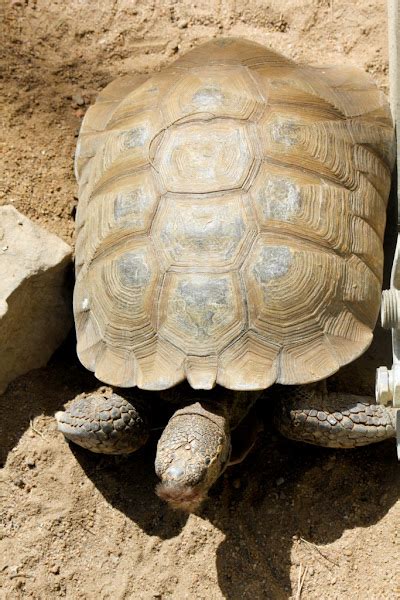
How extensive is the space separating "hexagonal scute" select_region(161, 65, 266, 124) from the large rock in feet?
3.12

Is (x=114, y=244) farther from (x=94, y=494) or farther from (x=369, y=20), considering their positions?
(x=369, y=20)

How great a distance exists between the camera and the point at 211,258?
12.3 feet

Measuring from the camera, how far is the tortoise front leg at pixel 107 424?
3.96 meters

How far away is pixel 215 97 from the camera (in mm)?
4059

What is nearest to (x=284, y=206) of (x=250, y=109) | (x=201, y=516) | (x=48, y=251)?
(x=250, y=109)

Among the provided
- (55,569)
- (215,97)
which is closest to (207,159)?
(215,97)

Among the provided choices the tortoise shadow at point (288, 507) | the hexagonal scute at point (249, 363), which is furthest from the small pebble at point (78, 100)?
the tortoise shadow at point (288, 507)

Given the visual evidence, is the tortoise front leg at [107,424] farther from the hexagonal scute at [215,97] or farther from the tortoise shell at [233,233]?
the hexagonal scute at [215,97]

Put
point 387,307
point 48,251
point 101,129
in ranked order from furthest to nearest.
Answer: point 101,129 < point 48,251 < point 387,307

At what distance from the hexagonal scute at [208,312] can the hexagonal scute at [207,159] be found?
1.49ft

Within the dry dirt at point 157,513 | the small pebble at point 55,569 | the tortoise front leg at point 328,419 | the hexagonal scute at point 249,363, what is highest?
the hexagonal scute at point 249,363

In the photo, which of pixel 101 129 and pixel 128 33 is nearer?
pixel 101 129

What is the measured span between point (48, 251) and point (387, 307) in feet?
6.02

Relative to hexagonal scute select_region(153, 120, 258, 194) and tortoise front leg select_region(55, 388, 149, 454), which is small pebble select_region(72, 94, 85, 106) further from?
tortoise front leg select_region(55, 388, 149, 454)
